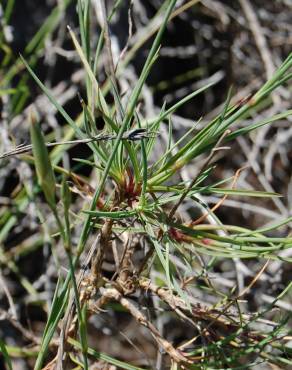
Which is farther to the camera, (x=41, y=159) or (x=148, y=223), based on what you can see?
(x=148, y=223)

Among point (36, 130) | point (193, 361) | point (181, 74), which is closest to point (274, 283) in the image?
point (193, 361)

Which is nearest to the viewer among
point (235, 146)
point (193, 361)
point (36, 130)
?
point (36, 130)

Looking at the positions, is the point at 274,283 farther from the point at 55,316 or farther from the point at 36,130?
the point at 36,130

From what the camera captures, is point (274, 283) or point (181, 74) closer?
point (274, 283)

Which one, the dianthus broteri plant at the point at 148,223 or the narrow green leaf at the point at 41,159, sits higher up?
the narrow green leaf at the point at 41,159

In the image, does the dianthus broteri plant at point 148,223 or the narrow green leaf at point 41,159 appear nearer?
the narrow green leaf at point 41,159

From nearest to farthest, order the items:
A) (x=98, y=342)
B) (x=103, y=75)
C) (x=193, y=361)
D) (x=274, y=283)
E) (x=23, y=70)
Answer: (x=193, y=361), (x=274, y=283), (x=23, y=70), (x=103, y=75), (x=98, y=342)

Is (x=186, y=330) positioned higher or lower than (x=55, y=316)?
lower

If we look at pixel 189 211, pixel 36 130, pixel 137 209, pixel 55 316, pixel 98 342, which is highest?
pixel 36 130

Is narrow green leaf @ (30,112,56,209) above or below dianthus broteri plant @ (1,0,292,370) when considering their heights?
above

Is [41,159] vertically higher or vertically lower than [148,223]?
higher

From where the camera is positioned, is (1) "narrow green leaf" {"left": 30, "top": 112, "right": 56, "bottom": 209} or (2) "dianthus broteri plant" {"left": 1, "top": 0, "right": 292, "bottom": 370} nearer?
(1) "narrow green leaf" {"left": 30, "top": 112, "right": 56, "bottom": 209}
